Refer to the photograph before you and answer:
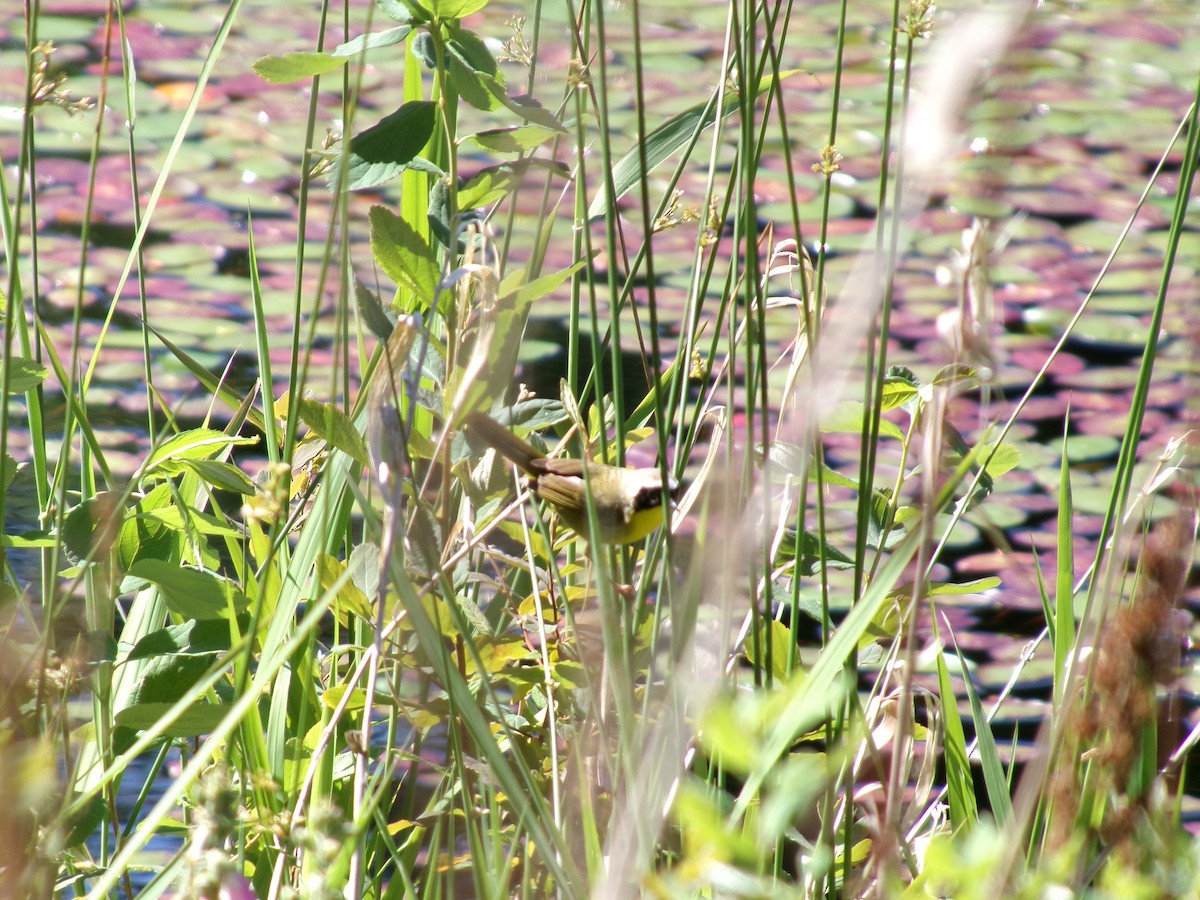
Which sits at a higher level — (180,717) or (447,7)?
(447,7)

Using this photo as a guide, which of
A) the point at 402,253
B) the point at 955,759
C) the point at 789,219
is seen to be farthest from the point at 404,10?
the point at 789,219

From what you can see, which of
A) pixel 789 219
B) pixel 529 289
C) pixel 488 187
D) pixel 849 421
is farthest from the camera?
pixel 789 219

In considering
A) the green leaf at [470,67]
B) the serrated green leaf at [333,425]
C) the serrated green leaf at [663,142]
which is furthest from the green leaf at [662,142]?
the serrated green leaf at [333,425]

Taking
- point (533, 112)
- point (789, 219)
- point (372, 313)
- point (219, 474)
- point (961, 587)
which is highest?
point (533, 112)

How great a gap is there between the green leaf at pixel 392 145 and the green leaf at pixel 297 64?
5 cm

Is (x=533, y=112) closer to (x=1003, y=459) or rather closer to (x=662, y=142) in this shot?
(x=662, y=142)

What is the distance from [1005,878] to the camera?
0.40 meters

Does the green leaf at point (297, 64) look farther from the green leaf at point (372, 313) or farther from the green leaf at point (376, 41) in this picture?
the green leaf at point (372, 313)

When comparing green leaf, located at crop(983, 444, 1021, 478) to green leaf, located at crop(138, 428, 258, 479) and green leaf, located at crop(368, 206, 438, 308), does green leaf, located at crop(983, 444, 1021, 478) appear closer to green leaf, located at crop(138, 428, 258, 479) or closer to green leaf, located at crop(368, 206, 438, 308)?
green leaf, located at crop(368, 206, 438, 308)

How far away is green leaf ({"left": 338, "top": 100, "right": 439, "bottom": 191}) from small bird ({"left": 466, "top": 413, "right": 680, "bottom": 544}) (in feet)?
0.58

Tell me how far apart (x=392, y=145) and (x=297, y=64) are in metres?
0.08

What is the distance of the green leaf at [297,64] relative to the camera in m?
0.75

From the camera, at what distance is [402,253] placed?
0.75 m

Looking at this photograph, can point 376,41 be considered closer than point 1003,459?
Yes
